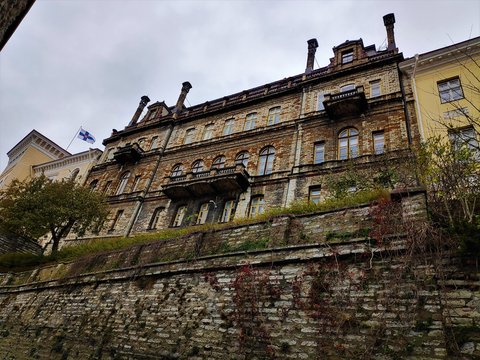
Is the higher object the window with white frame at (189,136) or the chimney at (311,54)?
the chimney at (311,54)

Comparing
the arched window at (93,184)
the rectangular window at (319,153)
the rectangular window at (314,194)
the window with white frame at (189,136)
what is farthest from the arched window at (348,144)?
the arched window at (93,184)

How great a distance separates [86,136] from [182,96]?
12257mm

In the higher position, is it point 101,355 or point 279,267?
point 279,267

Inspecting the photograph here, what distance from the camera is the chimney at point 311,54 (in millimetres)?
23087

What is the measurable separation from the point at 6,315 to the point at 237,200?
12731mm

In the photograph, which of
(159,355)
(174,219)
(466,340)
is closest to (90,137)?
(174,219)

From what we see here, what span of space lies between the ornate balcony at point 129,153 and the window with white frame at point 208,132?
605 centimetres

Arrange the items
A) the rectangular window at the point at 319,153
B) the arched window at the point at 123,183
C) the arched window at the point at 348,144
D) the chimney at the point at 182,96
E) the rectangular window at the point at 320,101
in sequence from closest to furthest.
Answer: the arched window at the point at 348,144
the rectangular window at the point at 319,153
the rectangular window at the point at 320,101
the arched window at the point at 123,183
the chimney at the point at 182,96

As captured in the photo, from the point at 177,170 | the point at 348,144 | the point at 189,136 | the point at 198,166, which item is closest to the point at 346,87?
the point at 348,144

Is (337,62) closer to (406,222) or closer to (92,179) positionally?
(406,222)

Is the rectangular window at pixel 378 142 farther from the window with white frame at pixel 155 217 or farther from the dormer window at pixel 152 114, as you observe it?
the dormer window at pixel 152 114

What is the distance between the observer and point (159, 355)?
8.07 metres

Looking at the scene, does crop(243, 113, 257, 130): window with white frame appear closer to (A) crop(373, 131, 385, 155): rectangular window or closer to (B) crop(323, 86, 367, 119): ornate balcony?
(B) crop(323, 86, 367, 119): ornate balcony

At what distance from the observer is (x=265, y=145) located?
20.8 m
